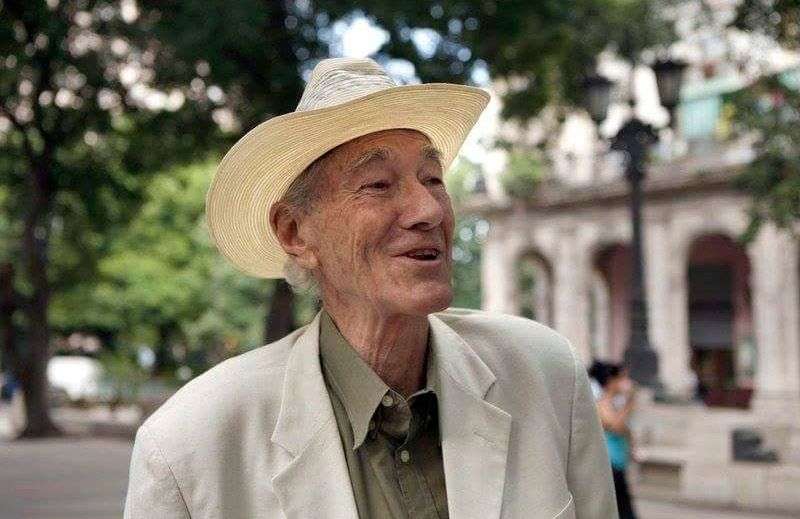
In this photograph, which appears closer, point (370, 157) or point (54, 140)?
point (370, 157)

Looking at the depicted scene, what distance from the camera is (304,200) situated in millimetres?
2264

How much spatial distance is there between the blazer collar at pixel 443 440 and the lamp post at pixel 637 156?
1443cm

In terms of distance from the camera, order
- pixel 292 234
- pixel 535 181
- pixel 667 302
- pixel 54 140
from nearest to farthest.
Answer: pixel 292 234
pixel 54 140
pixel 667 302
pixel 535 181

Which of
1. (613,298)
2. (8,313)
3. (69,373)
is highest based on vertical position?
(8,313)

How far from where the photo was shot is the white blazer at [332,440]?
1.99m

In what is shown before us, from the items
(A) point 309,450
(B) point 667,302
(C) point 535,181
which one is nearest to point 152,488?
(A) point 309,450

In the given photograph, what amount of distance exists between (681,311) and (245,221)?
31.8m

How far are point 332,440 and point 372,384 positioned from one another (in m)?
0.14

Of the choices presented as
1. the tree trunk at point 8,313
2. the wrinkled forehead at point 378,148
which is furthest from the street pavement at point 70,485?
the wrinkled forehead at point 378,148

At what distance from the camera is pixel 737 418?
22.2m

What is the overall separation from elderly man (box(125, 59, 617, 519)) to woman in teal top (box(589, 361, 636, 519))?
277 inches

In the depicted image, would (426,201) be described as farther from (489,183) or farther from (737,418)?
(489,183)

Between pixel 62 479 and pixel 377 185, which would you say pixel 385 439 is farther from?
pixel 62 479

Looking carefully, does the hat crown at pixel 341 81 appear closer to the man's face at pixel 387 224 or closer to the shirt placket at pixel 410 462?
the man's face at pixel 387 224
